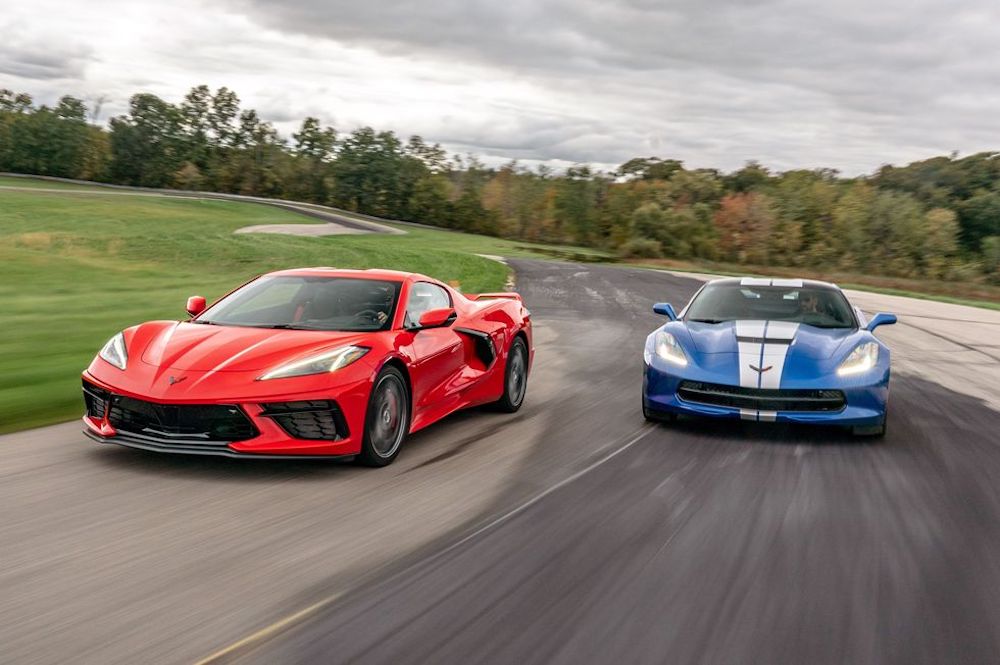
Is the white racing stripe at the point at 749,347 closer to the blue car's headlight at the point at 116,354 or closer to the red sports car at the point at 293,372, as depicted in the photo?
the red sports car at the point at 293,372

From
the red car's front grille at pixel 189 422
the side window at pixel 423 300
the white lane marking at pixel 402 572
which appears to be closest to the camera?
the white lane marking at pixel 402 572

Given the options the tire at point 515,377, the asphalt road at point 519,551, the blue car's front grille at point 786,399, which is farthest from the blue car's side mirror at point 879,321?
the tire at point 515,377

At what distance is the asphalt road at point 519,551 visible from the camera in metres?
3.44

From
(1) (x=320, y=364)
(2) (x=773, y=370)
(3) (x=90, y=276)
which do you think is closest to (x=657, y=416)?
(2) (x=773, y=370)

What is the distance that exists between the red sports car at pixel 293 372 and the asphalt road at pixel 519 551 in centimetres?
26

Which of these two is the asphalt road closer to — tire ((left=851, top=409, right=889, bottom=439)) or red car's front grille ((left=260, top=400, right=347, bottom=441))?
tire ((left=851, top=409, right=889, bottom=439))

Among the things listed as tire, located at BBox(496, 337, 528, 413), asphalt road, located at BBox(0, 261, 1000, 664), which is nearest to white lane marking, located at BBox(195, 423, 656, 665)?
asphalt road, located at BBox(0, 261, 1000, 664)

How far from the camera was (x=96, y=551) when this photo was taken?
4289 millimetres

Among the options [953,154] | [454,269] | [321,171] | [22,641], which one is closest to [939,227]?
[953,154]

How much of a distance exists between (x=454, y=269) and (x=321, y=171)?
69181 mm

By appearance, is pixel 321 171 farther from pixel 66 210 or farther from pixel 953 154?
pixel 953 154

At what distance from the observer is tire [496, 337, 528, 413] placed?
856 centimetres

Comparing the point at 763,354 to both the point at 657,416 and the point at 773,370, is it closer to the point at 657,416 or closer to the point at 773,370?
the point at 773,370

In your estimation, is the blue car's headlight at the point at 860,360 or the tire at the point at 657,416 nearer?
the blue car's headlight at the point at 860,360
